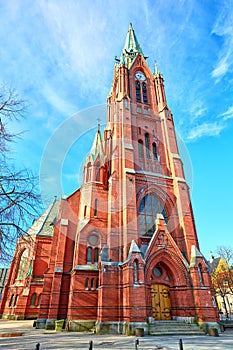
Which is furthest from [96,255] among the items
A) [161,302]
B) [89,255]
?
[161,302]

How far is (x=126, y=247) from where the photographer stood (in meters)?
16.2

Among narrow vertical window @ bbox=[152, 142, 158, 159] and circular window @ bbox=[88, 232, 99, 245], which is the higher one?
narrow vertical window @ bbox=[152, 142, 158, 159]

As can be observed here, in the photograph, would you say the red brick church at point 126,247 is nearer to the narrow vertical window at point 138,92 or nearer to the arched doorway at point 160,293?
the arched doorway at point 160,293

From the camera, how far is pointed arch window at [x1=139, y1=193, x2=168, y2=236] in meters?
19.2

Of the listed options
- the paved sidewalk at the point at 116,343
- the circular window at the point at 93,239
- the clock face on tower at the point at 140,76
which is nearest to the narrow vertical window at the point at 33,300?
the circular window at the point at 93,239

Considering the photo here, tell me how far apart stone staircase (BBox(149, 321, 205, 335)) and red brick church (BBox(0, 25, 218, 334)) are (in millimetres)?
322

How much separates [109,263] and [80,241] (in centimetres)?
383

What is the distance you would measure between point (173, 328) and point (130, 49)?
4031 cm

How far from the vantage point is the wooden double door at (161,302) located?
51.8 feet

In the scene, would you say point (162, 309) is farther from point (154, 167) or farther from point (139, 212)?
point (154, 167)

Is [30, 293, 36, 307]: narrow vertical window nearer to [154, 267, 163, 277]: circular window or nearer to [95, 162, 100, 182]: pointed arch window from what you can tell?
[95, 162, 100, 182]: pointed arch window

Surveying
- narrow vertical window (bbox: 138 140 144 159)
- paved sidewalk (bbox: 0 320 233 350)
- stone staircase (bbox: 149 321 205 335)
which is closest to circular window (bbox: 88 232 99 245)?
stone staircase (bbox: 149 321 205 335)

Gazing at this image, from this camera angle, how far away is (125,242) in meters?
16.5

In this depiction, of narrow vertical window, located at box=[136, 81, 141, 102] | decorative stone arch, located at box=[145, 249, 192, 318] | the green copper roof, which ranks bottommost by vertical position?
decorative stone arch, located at box=[145, 249, 192, 318]
